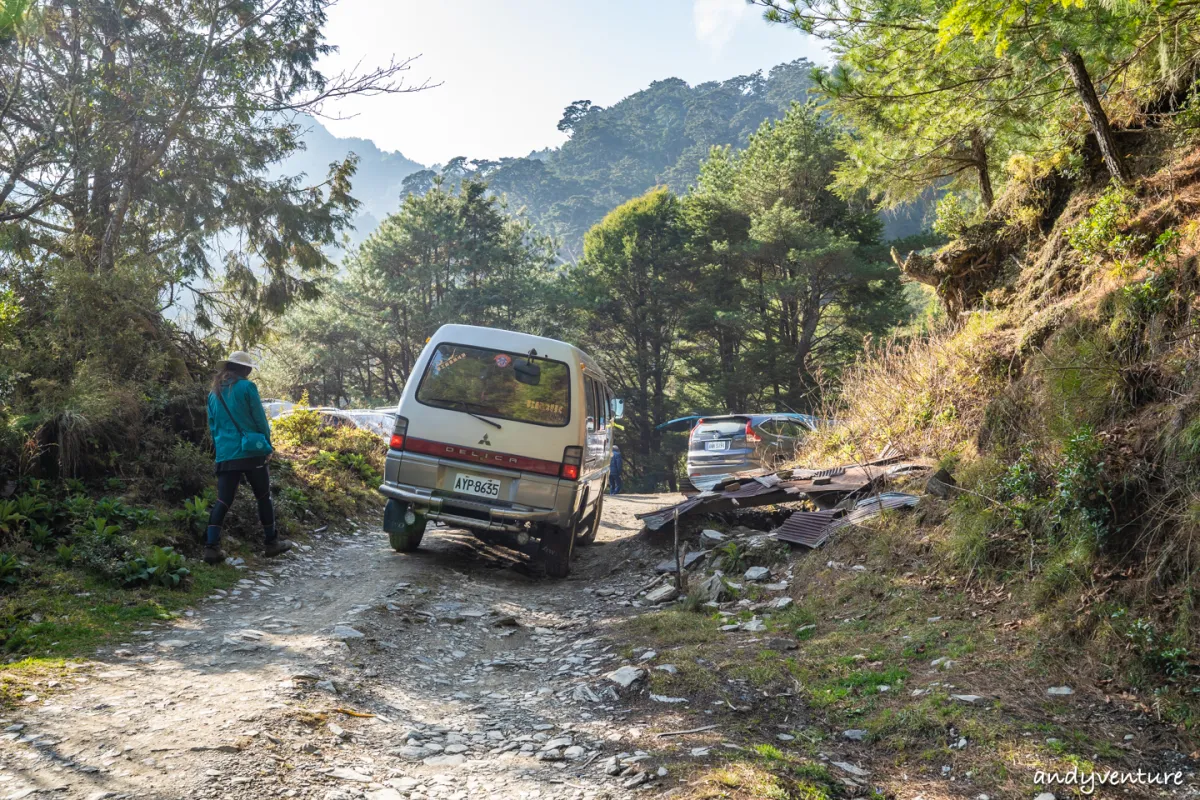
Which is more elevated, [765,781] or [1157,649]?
[1157,649]

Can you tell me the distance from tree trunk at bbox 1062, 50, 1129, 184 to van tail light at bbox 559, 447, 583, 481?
5642mm

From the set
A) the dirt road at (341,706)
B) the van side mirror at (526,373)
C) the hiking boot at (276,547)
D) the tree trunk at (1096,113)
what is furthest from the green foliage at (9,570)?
the tree trunk at (1096,113)

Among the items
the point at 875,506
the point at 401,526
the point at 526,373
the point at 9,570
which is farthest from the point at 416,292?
the point at 9,570

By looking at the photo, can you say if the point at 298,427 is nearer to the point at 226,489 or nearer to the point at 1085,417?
the point at 226,489

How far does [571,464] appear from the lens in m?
7.67

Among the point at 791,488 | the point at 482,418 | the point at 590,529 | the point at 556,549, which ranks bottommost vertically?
the point at 590,529

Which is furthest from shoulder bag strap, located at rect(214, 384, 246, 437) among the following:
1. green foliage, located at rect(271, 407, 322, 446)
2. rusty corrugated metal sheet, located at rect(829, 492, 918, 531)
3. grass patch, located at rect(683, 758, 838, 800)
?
rusty corrugated metal sheet, located at rect(829, 492, 918, 531)

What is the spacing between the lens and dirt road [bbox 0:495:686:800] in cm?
304

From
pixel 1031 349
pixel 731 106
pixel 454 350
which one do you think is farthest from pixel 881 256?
pixel 731 106

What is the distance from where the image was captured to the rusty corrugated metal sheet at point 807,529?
722 cm

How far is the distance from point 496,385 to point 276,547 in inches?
111

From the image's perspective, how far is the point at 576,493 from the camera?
7.70m

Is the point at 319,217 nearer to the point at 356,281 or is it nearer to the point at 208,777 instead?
the point at 208,777

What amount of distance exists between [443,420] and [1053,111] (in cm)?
752
